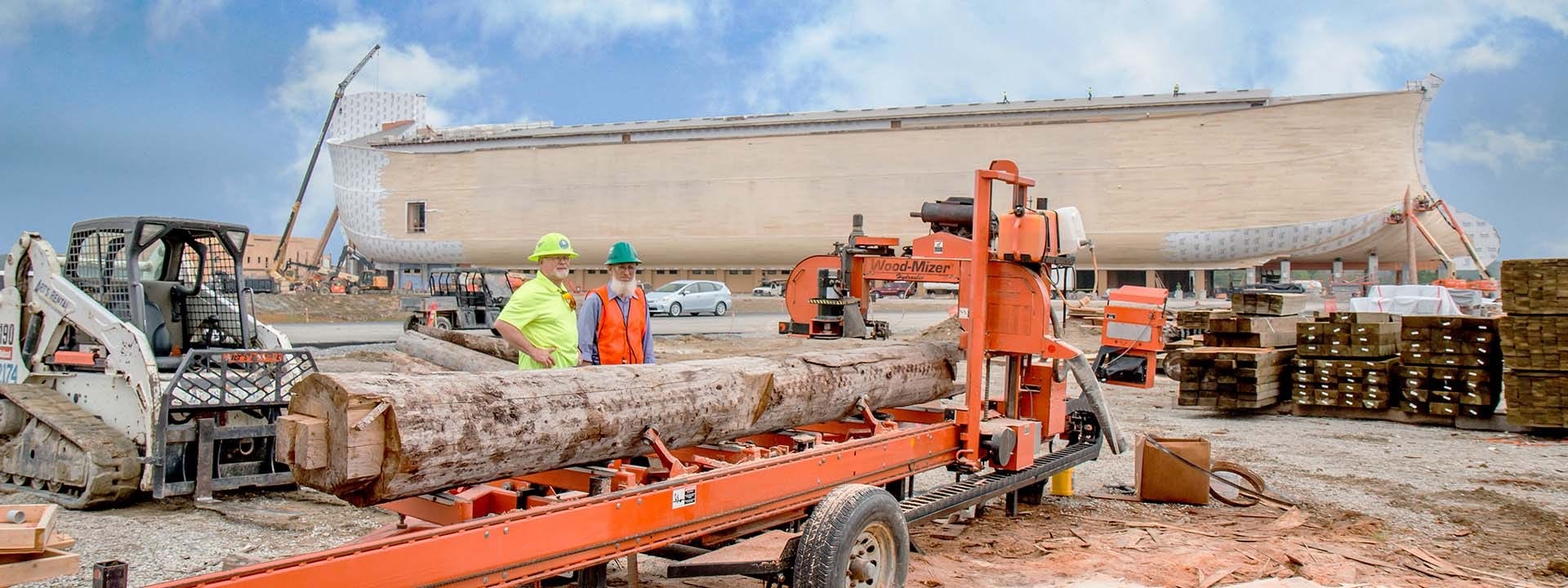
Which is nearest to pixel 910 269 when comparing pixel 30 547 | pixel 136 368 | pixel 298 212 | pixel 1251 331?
pixel 30 547

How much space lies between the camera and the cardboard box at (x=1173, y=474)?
7.41 meters

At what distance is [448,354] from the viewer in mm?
14594

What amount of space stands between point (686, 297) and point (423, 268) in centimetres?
3050

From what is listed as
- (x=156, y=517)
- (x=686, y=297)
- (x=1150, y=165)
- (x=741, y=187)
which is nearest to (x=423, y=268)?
(x=741, y=187)

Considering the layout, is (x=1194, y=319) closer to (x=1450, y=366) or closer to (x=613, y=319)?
(x=1450, y=366)

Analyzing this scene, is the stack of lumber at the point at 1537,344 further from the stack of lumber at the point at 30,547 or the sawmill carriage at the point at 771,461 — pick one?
the stack of lumber at the point at 30,547

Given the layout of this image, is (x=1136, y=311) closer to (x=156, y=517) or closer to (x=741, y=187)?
(x=156, y=517)

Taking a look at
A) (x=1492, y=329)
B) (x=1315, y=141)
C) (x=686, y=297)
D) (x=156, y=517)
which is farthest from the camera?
(x=1315, y=141)

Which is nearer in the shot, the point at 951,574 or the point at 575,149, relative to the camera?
the point at 951,574

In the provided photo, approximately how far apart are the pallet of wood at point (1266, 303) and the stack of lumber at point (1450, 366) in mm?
1678

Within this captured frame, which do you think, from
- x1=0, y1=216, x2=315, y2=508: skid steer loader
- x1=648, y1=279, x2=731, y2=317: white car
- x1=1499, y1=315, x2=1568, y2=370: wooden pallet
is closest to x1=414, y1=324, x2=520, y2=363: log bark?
x1=0, y1=216, x2=315, y2=508: skid steer loader

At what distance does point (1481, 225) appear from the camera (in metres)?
42.1

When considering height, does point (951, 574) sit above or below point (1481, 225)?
below

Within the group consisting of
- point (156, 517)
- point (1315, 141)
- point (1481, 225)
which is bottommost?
point (156, 517)
